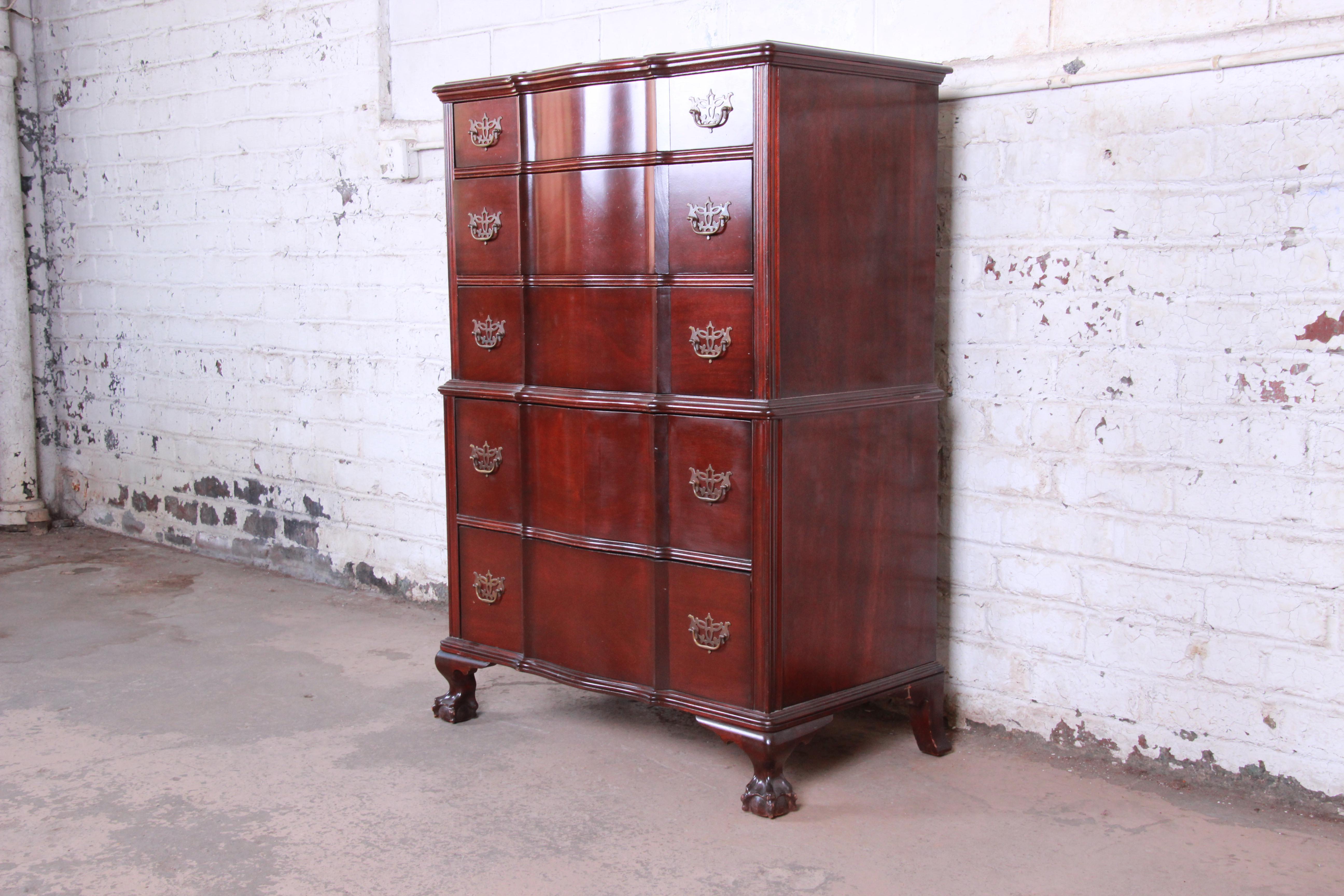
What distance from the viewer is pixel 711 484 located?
8.29 feet

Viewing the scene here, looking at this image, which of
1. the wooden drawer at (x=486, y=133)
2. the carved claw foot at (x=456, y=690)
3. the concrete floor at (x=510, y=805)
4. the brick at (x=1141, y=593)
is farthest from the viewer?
the carved claw foot at (x=456, y=690)

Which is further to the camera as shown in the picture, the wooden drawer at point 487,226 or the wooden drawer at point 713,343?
the wooden drawer at point 487,226

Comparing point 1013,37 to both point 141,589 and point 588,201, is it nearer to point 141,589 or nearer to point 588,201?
point 588,201

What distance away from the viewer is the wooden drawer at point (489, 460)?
2.90m

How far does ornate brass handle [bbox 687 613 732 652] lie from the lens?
2539 millimetres

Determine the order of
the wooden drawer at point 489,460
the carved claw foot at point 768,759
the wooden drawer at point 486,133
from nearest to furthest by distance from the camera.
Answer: the carved claw foot at point 768,759 < the wooden drawer at point 486,133 < the wooden drawer at point 489,460

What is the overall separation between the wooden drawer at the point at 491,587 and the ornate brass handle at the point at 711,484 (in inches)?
22.2

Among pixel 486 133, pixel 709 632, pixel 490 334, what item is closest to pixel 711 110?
pixel 486 133

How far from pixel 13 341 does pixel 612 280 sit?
13.0ft

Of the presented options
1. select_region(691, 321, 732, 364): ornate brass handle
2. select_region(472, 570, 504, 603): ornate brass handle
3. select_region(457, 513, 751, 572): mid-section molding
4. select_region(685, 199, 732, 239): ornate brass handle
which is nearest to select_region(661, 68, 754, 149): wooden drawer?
select_region(685, 199, 732, 239): ornate brass handle

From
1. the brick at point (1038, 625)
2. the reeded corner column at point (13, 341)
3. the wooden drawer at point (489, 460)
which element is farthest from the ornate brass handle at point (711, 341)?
the reeded corner column at point (13, 341)

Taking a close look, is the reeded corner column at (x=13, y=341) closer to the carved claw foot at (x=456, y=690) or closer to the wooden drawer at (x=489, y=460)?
the carved claw foot at (x=456, y=690)

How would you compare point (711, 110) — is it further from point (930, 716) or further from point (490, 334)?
point (930, 716)

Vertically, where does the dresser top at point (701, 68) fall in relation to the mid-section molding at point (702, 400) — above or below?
above
